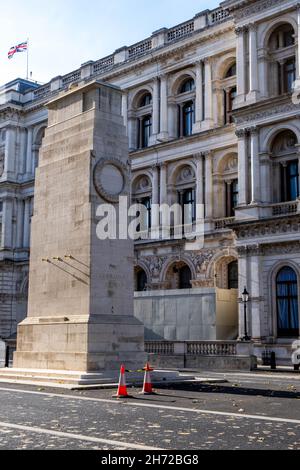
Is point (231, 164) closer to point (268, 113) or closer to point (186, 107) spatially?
point (268, 113)

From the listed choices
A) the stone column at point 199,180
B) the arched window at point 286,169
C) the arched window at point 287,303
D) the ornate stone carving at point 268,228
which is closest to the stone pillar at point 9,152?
the stone column at point 199,180

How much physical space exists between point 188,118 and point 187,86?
2.48 metres

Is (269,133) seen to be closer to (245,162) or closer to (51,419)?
(245,162)

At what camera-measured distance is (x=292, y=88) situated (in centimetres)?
3794

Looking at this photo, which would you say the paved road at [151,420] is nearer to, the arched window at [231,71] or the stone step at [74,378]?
the stone step at [74,378]

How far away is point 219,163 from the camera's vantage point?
44219 millimetres

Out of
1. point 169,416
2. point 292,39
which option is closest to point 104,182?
point 169,416

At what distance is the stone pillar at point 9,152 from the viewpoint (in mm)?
61000

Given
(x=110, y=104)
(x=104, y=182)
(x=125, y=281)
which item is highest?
(x=110, y=104)

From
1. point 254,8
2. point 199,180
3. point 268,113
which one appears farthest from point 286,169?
point 254,8

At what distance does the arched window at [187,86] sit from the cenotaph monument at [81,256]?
82.1ft

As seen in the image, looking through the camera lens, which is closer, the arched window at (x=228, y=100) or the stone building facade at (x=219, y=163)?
the stone building facade at (x=219, y=163)

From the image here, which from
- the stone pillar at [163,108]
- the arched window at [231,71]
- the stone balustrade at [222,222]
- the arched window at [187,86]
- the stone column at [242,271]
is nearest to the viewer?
the stone column at [242,271]
